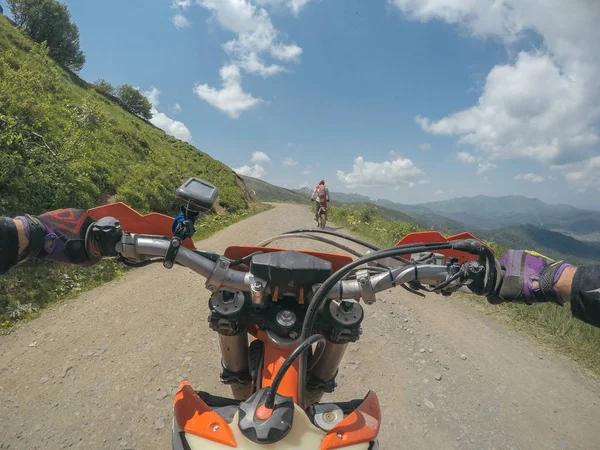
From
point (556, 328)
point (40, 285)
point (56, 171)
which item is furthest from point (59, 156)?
point (556, 328)

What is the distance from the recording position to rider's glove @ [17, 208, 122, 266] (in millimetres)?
1399

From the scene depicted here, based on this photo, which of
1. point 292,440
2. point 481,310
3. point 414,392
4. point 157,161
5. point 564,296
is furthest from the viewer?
point 157,161

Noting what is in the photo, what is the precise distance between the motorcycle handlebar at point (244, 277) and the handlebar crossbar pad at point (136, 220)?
0.69 feet

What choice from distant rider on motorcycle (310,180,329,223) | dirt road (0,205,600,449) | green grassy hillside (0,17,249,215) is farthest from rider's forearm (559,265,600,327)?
distant rider on motorcycle (310,180,329,223)

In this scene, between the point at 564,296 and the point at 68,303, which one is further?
the point at 68,303

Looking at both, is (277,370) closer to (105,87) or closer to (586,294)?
(586,294)

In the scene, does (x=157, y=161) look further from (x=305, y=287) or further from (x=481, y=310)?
(x=305, y=287)

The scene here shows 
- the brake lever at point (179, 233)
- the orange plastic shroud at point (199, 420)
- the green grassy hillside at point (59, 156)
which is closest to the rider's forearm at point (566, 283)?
the orange plastic shroud at point (199, 420)

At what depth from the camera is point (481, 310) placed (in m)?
6.48

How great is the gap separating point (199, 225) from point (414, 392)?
10843 millimetres

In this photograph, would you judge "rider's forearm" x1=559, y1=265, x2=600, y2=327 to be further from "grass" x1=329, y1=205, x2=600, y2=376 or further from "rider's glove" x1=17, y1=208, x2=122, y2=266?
"grass" x1=329, y1=205, x2=600, y2=376

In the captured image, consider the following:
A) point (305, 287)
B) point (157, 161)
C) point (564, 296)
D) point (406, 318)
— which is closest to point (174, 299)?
point (406, 318)

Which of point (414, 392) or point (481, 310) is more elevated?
point (481, 310)

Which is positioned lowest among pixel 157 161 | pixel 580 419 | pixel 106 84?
pixel 580 419
